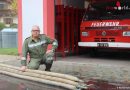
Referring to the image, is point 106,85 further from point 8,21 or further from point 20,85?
point 8,21

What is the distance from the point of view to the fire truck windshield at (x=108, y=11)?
617 inches

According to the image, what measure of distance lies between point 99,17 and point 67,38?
2.23m

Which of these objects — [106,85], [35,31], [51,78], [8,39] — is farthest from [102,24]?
[8,39]

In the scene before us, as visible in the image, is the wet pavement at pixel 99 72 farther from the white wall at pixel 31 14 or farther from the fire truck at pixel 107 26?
the white wall at pixel 31 14

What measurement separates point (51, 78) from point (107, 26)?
20.3 ft

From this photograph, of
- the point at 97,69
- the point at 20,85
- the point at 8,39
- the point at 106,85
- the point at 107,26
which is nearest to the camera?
the point at 106,85

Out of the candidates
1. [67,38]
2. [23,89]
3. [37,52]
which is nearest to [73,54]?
[67,38]

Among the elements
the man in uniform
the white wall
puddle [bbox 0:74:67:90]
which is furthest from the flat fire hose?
the white wall

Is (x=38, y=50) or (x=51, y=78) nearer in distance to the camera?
(x=51, y=78)

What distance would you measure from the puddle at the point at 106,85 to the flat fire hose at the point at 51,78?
35cm

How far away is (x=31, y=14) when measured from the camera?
1565 cm

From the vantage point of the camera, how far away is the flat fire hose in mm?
8969

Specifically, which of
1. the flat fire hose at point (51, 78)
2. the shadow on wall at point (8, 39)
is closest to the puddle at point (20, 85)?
the flat fire hose at point (51, 78)

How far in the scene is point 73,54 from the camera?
18219mm
